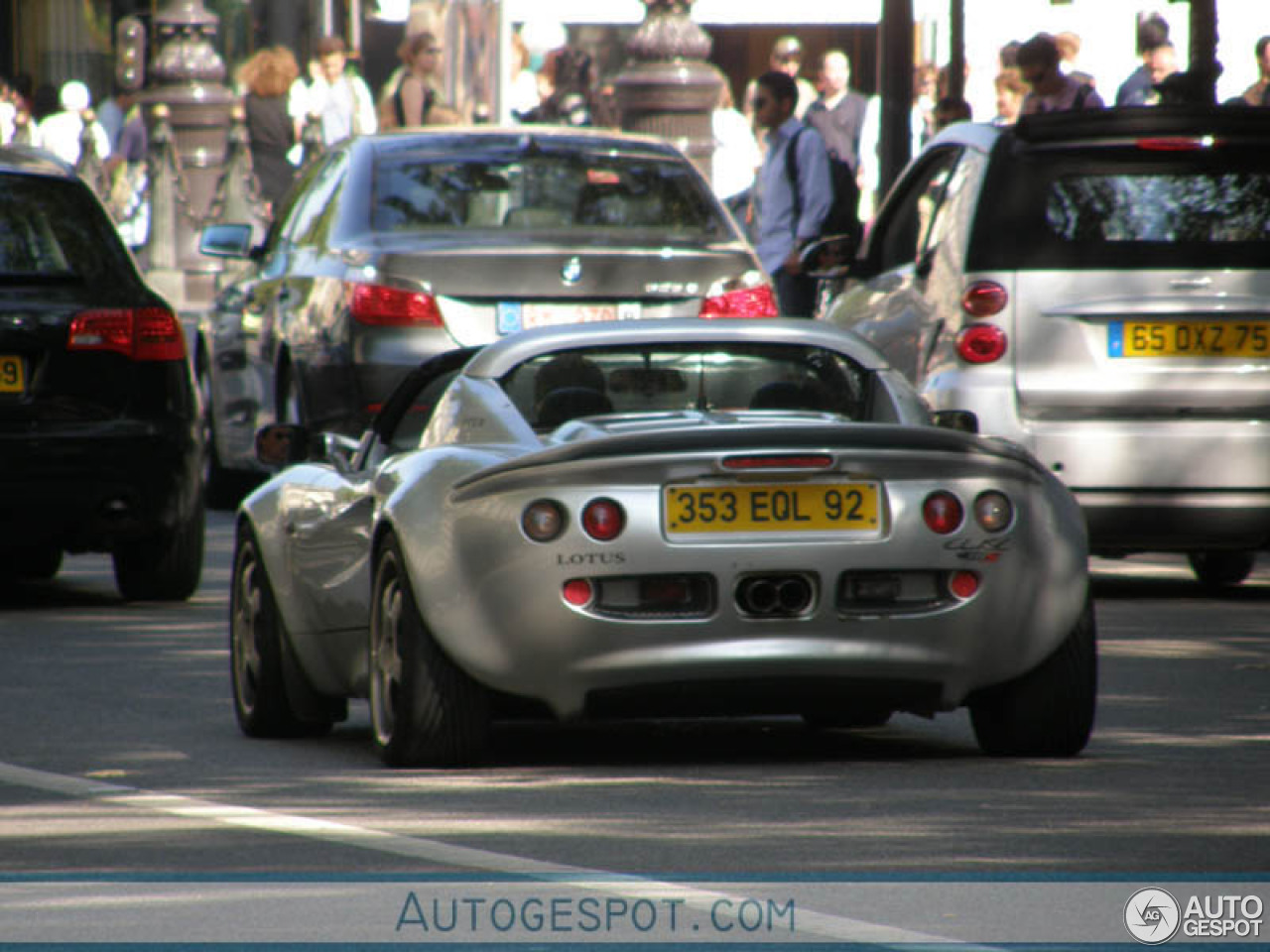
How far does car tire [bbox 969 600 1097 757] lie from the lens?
7.69m

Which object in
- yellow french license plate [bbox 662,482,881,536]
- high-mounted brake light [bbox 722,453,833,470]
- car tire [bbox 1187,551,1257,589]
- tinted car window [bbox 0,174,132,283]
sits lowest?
car tire [bbox 1187,551,1257,589]

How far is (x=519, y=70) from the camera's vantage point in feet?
130

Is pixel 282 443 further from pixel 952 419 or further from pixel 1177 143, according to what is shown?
pixel 1177 143

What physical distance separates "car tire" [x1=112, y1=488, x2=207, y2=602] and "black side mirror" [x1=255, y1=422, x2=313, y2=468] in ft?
10.2

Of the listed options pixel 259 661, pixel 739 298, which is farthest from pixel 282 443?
pixel 739 298

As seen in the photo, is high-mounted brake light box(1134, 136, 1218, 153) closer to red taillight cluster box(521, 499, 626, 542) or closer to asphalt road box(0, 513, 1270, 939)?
asphalt road box(0, 513, 1270, 939)

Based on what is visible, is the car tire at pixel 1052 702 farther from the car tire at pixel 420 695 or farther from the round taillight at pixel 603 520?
the car tire at pixel 420 695

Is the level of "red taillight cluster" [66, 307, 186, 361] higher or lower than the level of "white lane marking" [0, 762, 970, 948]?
higher

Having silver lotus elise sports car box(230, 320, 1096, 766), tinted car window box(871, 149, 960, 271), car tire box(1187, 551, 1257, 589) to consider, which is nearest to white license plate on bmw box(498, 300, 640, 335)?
tinted car window box(871, 149, 960, 271)

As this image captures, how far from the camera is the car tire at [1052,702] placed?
769cm

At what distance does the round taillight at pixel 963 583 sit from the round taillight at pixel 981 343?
4672mm

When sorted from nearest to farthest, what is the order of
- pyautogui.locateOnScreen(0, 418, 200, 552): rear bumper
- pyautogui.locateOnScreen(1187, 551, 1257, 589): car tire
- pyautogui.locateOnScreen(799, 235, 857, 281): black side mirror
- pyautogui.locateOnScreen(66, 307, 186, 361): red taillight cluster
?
pyautogui.locateOnScreen(0, 418, 200, 552): rear bumper < pyautogui.locateOnScreen(66, 307, 186, 361): red taillight cluster < pyautogui.locateOnScreen(1187, 551, 1257, 589): car tire < pyautogui.locateOnScreen(799, 235, 857, 281): black side mirror

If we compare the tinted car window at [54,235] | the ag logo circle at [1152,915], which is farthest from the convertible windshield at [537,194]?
the ag logo circle at [1152,915]

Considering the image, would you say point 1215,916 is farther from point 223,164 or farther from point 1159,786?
point 223,164
